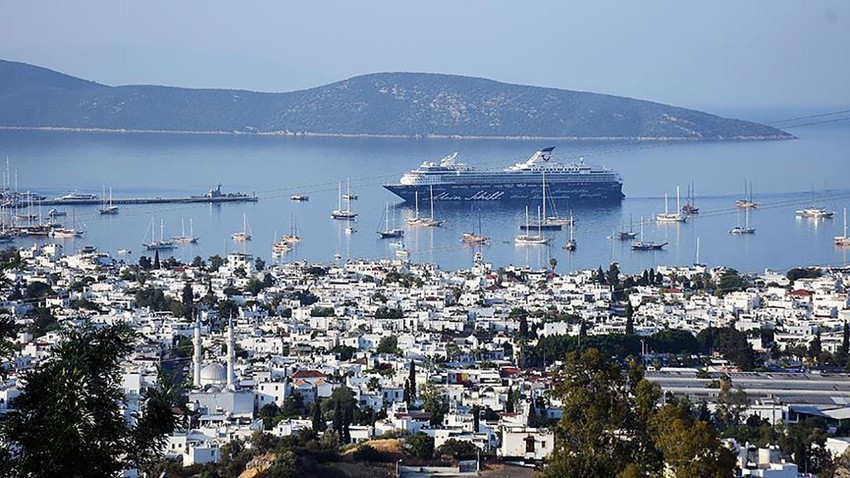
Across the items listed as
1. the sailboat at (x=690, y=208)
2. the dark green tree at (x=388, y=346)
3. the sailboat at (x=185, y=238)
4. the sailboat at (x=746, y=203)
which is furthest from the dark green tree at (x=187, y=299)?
the sailboat at (x=746, y=203)

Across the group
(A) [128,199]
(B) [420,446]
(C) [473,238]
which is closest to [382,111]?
(A) [128,199]

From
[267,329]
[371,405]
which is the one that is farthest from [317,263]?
[371,405]

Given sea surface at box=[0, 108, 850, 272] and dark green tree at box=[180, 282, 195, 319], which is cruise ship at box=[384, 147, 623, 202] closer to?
sea surface at box=[0, 108, 850, 272]

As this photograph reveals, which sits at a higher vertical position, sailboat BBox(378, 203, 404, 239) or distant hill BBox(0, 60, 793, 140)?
distant hill BBox(0, 60, 793, 140)

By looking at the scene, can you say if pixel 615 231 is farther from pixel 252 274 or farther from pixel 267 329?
pixel 267 329

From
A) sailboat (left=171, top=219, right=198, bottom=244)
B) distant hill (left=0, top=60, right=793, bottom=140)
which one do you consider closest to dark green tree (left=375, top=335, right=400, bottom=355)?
sailboat (left=171, top=219, right=198, bottom=244)

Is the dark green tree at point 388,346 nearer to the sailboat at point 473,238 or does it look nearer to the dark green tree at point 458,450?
the dark green tree at point 458,450
